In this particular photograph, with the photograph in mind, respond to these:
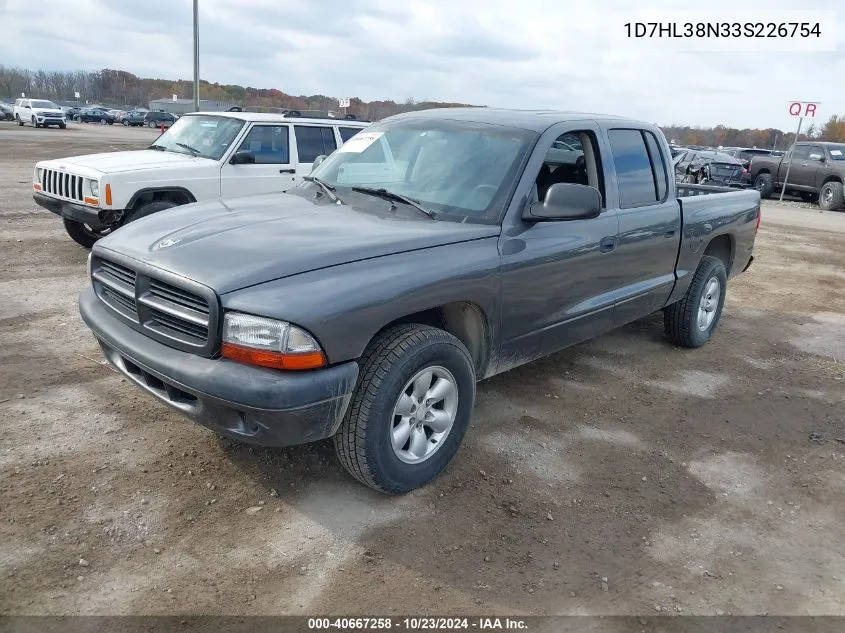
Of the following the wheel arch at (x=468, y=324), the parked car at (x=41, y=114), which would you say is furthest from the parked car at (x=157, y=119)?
the wheel arch at (x=468, y=324)

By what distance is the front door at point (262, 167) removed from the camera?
790cm

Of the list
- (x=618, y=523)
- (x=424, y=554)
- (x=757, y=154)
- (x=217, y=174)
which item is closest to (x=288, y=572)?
(x=424, y=554)

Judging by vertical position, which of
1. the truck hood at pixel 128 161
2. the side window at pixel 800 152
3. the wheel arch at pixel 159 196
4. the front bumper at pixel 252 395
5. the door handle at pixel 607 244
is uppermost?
the side window at pixel 800 152

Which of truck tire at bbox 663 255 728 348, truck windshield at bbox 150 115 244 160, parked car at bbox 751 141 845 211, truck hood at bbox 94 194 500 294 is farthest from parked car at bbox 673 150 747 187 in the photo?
truck hood at bbox 94 194 500 294

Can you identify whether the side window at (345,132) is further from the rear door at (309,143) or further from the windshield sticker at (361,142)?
the windshield sticker at (361,142)

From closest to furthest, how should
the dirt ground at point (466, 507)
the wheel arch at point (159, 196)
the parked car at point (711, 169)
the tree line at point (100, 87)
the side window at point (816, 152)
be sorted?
the dirt ground at point (466, 507) → the wheel arch at point (159, 196) → the side window at point (816, 152) → the parked car at point (711, 169) → the tree line at point (100, 87)

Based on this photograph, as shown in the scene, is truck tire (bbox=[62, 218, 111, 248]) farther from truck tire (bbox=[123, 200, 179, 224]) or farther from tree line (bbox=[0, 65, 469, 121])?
tree line (bbox=[0, 65, 469, 121])

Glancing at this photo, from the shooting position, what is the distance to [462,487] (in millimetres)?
3445

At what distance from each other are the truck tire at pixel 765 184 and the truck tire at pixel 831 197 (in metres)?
1.99

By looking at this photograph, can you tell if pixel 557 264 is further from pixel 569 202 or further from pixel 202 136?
pixel 202 136

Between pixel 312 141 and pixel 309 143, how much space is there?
6 centimetres

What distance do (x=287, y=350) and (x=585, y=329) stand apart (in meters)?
2.29

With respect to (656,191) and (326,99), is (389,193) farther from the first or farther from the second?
(326,99)

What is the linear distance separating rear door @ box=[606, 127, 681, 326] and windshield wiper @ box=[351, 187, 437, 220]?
145 cm
